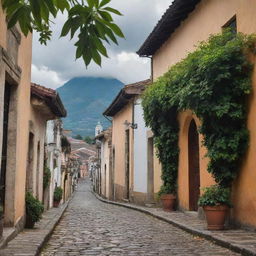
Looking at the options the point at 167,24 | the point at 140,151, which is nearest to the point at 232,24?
the point at 167,24

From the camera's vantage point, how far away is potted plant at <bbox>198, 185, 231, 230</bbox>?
9156 millimetres

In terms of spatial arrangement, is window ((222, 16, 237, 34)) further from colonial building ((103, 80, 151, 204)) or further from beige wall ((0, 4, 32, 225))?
colonial building ((103, 80, 151, 204))

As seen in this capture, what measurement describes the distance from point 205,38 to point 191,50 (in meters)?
1.27

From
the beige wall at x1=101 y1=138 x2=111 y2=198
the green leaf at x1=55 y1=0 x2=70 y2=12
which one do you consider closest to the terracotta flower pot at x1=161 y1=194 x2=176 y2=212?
the green leaf at x1=55 y1=0 x2=70 y2=12

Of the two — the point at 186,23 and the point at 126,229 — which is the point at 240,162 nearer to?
the point at 126,229

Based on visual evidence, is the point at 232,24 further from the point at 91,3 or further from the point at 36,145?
the point at 91,3

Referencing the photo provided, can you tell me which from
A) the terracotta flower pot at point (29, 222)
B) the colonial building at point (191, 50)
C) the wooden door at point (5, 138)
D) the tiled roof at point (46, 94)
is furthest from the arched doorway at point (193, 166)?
the wooden door at point (5, 138)

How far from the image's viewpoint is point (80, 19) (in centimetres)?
252

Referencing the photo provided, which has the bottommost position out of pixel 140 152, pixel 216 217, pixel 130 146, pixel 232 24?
pixel 216 217

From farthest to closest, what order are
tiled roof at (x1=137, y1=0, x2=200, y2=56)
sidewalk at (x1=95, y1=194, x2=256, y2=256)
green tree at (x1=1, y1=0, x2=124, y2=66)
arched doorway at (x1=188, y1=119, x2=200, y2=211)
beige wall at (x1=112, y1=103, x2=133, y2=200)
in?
1. beige wall at (x1=112, y1=103, x2=133, y2=200)
2. arched doorway at (x1=188, y1=119, x2=200, y2=211)
3. tiled roof at (x1=137, y1=0, x2=200, y2=56)
4. sidewalk at (x1=95, y1=194, x2=256, y2=256)
5. green tree at (x1=1, y1=0, x2=124, y2=66)

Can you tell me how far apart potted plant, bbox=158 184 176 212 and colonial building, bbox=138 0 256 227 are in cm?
26

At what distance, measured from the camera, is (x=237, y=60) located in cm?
931

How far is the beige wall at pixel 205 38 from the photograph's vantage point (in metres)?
8.96

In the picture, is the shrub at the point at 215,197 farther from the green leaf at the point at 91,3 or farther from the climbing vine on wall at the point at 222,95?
the green leaf at the point at 91,3
